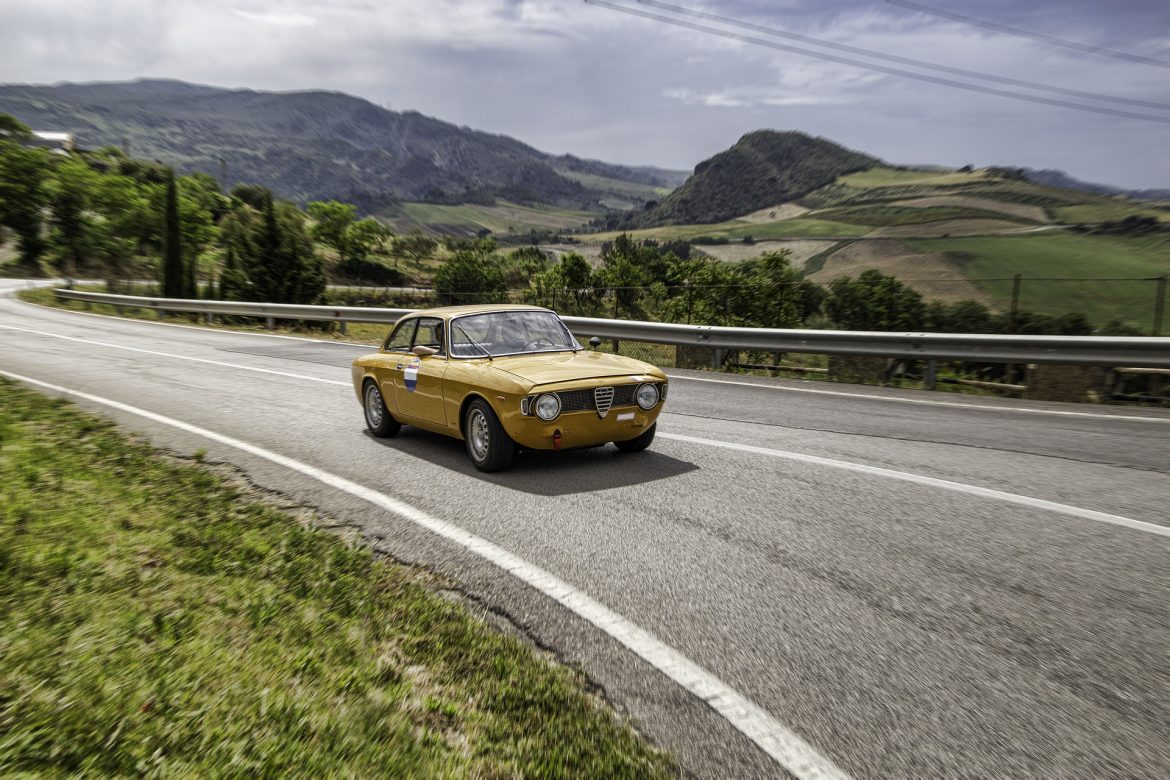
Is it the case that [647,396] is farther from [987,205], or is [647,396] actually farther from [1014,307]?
[987,205]

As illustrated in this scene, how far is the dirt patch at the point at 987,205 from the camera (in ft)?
322

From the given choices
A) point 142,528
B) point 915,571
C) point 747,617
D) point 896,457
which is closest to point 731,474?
point 896,457

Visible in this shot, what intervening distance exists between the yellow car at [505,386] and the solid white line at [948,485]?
3.04ft

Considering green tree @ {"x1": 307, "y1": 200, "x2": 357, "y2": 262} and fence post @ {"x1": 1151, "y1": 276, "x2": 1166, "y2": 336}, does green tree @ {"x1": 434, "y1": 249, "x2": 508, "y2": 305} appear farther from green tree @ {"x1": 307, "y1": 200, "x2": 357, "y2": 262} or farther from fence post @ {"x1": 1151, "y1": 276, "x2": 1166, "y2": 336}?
fence post @ {"x1": 1151, "y1": 276, "x2": 1166, "y2": 336}

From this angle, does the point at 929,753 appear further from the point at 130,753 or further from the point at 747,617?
the point at 130,753

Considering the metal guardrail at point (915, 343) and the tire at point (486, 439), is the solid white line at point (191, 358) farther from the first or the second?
Answer: the tire at point (486, 439)

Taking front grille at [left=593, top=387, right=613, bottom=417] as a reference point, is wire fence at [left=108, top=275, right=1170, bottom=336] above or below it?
above

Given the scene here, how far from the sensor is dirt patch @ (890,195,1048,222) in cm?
9806

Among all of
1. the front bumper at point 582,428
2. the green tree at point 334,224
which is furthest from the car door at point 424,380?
the green tree at point 334,224

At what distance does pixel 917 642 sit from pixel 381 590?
255cm

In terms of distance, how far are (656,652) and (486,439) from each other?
11.5 ft

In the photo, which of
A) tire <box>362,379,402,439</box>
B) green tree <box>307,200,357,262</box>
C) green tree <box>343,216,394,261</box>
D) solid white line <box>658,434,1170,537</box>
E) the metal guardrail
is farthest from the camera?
green tree <box>307,200,357,262</box>

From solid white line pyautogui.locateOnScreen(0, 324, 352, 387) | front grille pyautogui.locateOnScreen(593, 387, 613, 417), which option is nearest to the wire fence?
solid white line pyautogui.locateOnScreen(0, 324, 352, 387)

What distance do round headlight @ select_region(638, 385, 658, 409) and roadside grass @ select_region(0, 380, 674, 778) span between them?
9.13ft
